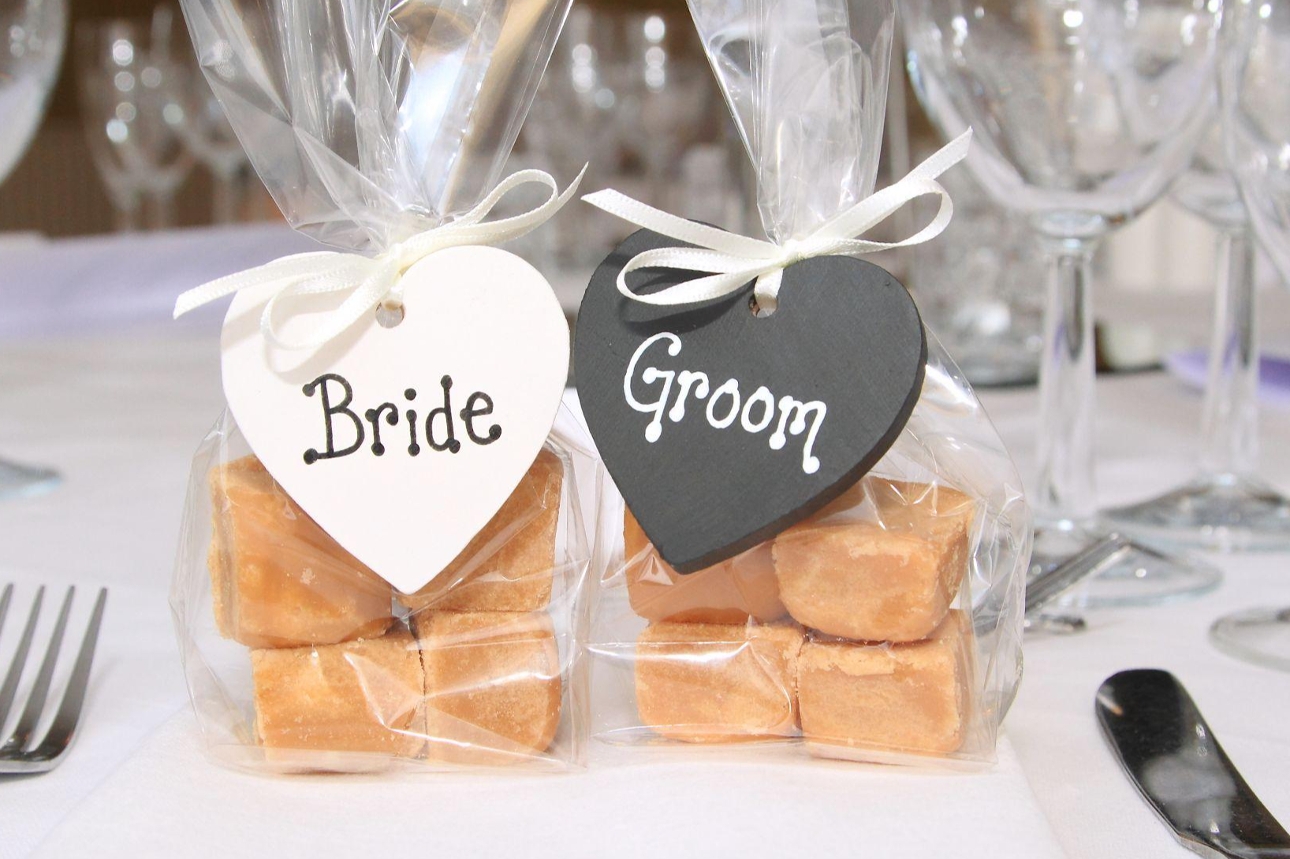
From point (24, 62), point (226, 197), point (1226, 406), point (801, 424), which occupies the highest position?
point (24, 62)

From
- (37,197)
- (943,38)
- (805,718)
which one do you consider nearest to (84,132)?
(37,197)

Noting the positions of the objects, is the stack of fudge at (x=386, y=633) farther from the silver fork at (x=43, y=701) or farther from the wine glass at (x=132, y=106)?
the wine glass at (x=132, y=106)

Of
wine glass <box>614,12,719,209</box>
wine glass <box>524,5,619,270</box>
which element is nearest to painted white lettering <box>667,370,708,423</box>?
wine glass <box>524,5,619,270</box>

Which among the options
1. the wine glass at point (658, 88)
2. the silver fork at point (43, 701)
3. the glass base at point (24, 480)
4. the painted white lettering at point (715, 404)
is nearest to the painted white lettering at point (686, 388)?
the painted white lettering at point (715, 404)

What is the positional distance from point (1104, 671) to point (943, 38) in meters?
0.38

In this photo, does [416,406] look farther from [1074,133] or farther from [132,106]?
[132,106]

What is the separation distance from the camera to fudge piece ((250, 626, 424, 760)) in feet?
1.47

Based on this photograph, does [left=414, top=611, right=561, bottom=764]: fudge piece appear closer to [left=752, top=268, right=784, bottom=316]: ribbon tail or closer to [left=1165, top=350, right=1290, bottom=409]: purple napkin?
[left=752, top=268, right=784, bottom=316]: ribbon tail

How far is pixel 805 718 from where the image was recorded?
1.48ft

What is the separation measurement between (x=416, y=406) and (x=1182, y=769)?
304 millimetres

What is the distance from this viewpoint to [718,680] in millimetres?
457

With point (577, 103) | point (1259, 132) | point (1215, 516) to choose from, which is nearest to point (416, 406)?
point (1259, 132)

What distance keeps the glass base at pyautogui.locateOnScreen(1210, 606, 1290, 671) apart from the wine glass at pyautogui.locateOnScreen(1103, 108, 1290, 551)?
0.20 metres

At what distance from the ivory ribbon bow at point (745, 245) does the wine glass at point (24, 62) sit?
772 mm
